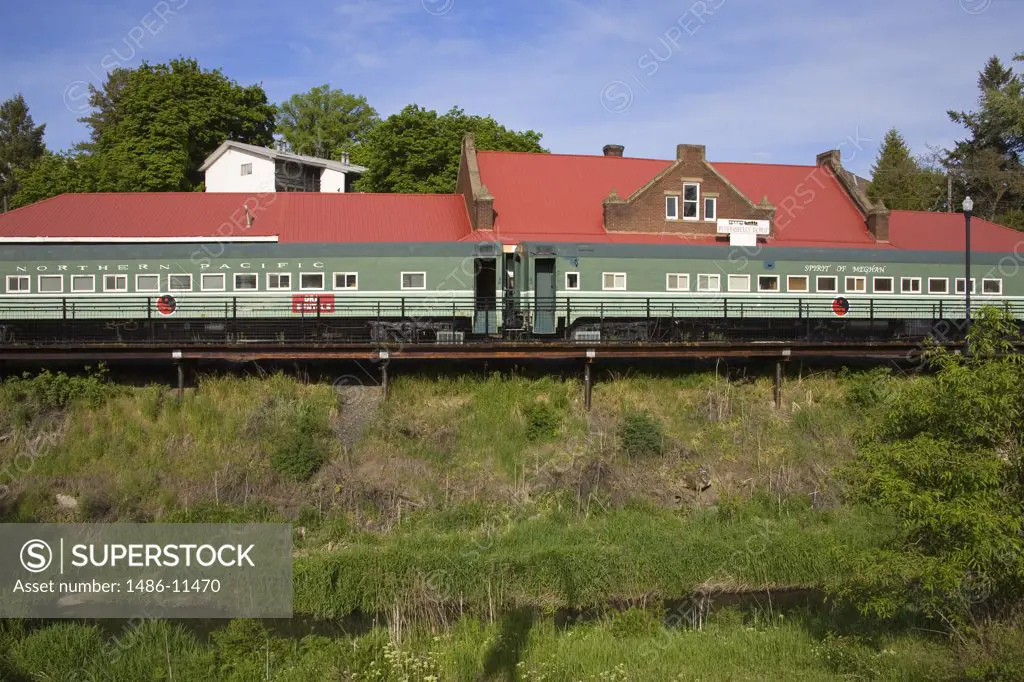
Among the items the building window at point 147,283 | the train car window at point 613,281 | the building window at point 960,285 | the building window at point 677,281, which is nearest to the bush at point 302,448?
the building window at point 147,283

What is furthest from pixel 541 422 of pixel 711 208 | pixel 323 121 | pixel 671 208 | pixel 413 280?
pixel 323 121

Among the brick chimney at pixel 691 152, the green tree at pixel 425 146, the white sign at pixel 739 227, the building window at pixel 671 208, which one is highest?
the green tree at pixel 425 146

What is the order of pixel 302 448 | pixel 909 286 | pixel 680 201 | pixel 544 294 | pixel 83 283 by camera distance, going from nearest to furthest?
1. pixel 302 448
2. pixel 83 283
3. pixel 544 294
4. pixel 909 286
5. pixel 680 201

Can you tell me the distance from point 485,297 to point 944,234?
21242 millimetres

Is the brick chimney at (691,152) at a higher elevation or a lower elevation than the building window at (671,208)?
higher

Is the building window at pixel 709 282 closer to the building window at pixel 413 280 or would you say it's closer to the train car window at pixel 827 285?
the train car window at pixel 827 285

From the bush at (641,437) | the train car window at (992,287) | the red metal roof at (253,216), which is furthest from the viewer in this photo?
the train car window at (992,287)

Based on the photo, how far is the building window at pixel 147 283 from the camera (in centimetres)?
2906

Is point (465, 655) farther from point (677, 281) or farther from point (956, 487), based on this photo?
point (677, 281)

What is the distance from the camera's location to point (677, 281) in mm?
30469

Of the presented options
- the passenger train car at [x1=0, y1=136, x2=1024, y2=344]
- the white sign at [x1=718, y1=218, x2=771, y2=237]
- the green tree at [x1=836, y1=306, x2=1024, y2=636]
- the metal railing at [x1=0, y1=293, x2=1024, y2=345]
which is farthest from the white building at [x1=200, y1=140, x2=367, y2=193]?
the green tree at [x1=836, y1=306, x2=1024, y2=636]

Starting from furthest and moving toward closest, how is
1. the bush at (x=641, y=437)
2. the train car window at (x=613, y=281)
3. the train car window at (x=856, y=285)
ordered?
the train car window at (x=856, y=285)
the train car window at (x=613, y=281)
the bush at (x=641, y=437)

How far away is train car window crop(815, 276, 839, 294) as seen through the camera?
31609mm

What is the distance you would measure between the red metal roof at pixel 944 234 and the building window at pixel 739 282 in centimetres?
943
